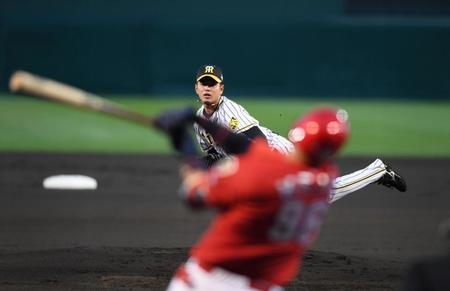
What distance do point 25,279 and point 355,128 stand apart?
12695 mm

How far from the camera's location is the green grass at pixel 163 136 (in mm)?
16828

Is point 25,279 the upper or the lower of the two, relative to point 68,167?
lower

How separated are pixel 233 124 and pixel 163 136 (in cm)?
1040

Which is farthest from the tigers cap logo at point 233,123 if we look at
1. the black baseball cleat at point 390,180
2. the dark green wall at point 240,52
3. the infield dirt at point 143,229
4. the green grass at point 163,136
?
the dark green wall at point 240,52

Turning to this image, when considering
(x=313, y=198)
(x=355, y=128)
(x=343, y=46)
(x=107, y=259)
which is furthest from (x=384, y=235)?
(x=343, y=46)

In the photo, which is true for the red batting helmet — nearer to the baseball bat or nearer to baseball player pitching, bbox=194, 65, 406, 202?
the baseball bat

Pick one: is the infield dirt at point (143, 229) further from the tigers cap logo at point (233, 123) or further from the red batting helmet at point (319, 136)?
the red batting helmet at point (319, 136)

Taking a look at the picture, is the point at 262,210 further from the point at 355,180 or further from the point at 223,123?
the point at 355,180

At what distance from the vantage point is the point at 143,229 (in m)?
10.1

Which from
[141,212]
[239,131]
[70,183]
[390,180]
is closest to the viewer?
[239,131]

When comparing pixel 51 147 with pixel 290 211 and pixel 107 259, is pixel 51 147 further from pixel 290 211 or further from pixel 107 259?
pixel 290 211

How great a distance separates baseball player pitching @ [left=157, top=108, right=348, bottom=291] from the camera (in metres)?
4.24

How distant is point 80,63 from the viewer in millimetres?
24188

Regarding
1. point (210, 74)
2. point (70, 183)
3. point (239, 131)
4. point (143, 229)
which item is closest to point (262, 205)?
point (239, 131)
